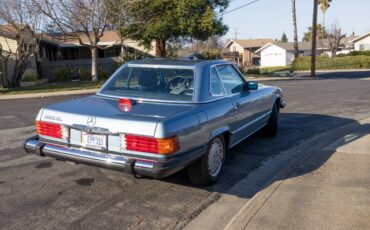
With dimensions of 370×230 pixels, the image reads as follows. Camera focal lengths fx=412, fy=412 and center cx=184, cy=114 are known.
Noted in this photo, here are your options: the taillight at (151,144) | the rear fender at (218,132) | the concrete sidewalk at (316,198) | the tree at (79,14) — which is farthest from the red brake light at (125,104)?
the tree at (79,14)

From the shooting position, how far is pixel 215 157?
17.0 feet

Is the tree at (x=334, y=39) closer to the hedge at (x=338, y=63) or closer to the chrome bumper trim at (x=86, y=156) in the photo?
the hedge at (x=338, y=63)

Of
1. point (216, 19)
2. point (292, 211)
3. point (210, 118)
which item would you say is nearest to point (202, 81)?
point (210, 118)

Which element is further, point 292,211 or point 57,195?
point 57,195

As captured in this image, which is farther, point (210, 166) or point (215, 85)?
point (215, 85)

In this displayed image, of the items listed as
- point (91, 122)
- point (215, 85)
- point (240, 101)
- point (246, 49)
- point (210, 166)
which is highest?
point (246, 49)

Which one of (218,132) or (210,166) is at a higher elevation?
(218,132)

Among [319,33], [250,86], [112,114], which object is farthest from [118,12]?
[319,33]

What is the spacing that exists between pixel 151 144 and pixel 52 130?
1.34 metres

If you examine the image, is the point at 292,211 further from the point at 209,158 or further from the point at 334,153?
the point at 334,153

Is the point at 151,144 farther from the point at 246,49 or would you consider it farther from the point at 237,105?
the point at 246,49

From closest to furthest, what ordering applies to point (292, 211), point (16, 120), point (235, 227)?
1. point (235, 227)
2. point (292, 211)
3. point (16, 120)

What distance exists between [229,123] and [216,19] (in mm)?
24168

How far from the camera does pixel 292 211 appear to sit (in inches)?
164
